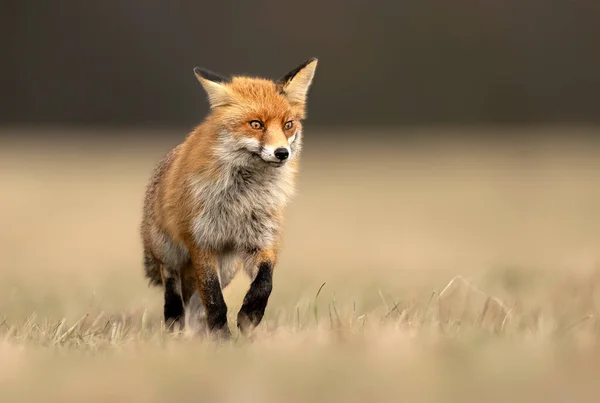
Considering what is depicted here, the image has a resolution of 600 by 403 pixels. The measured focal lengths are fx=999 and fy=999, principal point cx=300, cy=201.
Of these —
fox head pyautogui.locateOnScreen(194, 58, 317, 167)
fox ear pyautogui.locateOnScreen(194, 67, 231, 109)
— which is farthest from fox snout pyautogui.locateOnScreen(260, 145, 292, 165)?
fox ear pyautogui.locateOnScreen(194, 67, 231, 109)

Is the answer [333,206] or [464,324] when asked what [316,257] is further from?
[464,324]

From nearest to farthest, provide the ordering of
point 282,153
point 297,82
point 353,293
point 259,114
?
1. point 282,153
2. point 259,114
3. point 297,82
4. point 353,293

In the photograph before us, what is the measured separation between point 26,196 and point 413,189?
547cm

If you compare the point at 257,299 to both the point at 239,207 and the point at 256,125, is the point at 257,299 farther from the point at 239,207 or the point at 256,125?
the point at 256,125

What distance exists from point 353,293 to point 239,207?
1.85 metres

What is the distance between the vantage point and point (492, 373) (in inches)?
128

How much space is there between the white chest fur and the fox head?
14 cm

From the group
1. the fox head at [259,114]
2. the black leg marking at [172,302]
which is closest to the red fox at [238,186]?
the fox head at [259,114]

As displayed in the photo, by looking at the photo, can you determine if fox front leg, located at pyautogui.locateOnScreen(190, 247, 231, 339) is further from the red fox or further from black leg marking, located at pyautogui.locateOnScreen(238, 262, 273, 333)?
black leg marking, located at pyautogui.locateOnScreen(238, 262, 273, 333)

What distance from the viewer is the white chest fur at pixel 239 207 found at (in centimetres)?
493

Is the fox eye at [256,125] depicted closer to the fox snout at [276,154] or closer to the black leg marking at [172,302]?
the fox snout at [276,154]

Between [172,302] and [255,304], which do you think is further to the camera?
[172,302]

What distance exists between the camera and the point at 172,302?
18.3ft

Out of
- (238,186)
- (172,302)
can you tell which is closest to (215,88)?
(238,186)
